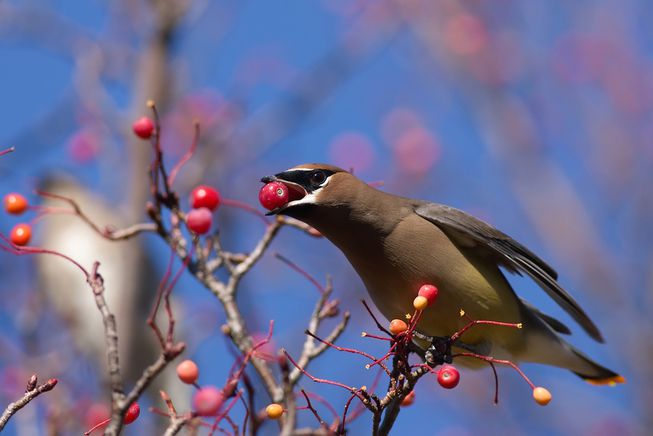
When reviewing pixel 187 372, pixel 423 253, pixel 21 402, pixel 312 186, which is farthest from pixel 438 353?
pixel 21 402

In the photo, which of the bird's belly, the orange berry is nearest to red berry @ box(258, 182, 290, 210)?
the bird's belly

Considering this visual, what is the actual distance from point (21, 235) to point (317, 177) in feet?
3.96

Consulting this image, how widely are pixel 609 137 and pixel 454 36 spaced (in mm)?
1883

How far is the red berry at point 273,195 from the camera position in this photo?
133 inches

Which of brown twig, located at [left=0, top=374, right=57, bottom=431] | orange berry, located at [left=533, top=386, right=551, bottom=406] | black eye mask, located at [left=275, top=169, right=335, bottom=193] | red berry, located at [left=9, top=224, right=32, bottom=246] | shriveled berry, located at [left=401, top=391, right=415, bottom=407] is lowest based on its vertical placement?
brown twig, located at [left=0, top=374, right=57, bottom=431]

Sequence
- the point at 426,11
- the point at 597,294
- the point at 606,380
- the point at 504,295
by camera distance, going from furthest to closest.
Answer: the point at 426,11, the point at 597,294, the point at 606,380, the point at 504,295

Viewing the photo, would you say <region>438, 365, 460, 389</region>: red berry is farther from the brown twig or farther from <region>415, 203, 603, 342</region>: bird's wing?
<region>415, 203, 603, 342</region>: bird's wing

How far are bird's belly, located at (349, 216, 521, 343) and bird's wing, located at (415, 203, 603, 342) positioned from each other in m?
0.07

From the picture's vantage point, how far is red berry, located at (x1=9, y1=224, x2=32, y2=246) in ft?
10.4

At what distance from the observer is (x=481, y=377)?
Result: 934cm

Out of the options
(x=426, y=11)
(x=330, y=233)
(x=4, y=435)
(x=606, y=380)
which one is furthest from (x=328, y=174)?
(x=426, y=11)

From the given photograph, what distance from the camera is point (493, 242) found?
162 inches

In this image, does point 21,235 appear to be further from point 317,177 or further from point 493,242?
point 493,242

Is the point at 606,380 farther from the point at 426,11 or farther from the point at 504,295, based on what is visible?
the point at 426,11
